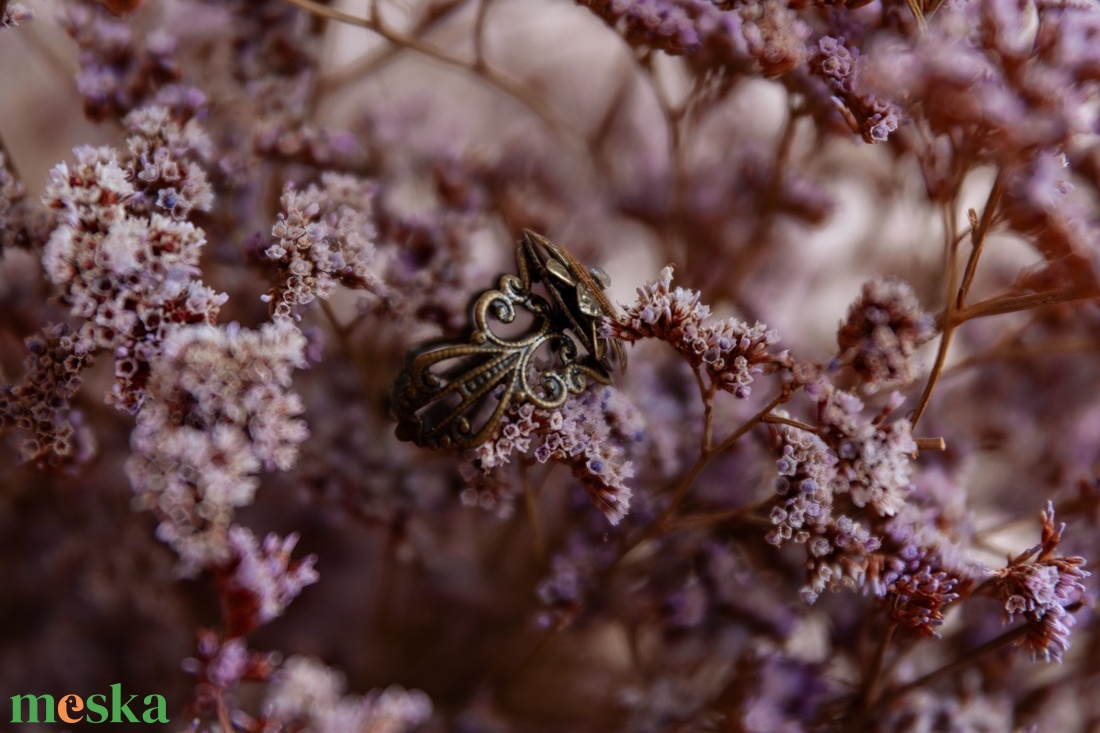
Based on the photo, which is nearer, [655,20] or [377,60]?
[655,20]

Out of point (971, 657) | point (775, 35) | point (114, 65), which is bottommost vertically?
point (971, 657)

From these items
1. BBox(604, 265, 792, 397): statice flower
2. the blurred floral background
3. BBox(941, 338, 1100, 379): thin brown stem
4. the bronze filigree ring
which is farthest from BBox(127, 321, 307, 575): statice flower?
BBox(941, 338, 1100, 379): thin brown stem

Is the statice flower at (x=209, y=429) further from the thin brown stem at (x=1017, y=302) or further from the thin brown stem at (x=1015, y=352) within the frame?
the thin brown stem at (x=1015, y=352)

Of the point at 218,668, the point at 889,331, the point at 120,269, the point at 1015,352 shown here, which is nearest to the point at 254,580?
the point at 218,668

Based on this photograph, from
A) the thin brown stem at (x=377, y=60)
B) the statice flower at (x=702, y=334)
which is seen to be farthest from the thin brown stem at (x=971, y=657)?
the thin brown stem at (x=377, y=60)

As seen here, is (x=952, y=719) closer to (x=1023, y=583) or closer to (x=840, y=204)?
(x=1023, y=583)

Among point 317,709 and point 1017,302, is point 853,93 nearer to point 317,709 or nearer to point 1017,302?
point 1017,302

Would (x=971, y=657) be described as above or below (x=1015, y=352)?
below

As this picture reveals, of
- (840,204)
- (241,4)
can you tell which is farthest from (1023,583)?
(241,4)
